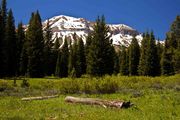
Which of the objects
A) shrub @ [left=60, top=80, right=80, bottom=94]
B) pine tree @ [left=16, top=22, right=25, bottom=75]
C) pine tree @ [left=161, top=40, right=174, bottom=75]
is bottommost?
shrub @ [left=60, top=80, right=80, bottom=94]

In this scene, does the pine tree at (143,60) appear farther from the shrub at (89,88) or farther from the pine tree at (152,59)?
the shrub at (89,88)

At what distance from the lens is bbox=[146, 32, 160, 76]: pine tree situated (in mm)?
94312

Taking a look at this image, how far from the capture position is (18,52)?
285ft

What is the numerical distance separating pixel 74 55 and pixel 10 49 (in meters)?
25.8

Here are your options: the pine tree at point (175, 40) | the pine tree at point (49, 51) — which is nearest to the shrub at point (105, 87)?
the pine tree at point (175, 40)

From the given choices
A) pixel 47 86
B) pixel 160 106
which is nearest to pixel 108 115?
pixel 160 106

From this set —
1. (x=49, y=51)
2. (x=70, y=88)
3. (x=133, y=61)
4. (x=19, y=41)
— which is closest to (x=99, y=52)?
(x=19, y=41)

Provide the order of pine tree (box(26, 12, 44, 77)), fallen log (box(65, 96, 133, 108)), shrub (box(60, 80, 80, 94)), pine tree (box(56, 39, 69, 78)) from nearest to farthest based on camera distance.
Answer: fallen log (box(65, 96, 133, 108))
shrub (box(60, 80, 80, 94))
pine tree (box(26, 12, 44, 77))
pine tree (box(56, 39, 69, 78))

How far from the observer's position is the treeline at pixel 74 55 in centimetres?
7156

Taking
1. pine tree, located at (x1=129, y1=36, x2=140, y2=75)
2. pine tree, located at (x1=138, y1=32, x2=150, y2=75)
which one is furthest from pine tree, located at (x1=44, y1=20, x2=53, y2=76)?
pine tree, located at (x1=138, y1=32, x2=150, y2=75)

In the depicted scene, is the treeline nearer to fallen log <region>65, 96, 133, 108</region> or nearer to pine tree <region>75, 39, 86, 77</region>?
pine tree <region>75, 39, 86, 77</region>

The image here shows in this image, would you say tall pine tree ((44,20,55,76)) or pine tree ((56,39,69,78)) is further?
pine tree ((56,39,69,78))

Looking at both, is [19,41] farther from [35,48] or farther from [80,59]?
[80,59]

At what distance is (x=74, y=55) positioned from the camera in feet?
337
